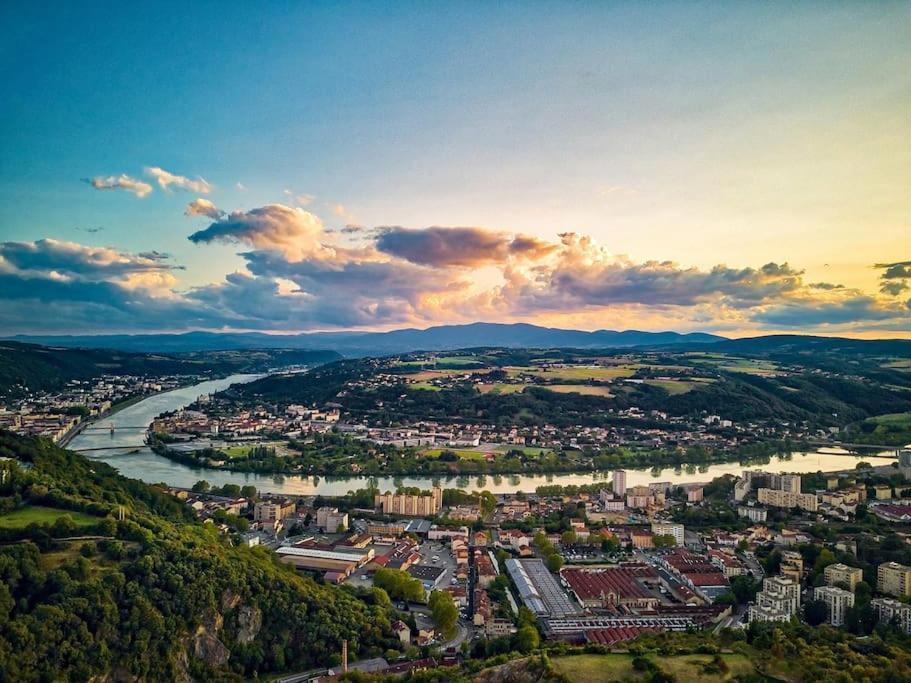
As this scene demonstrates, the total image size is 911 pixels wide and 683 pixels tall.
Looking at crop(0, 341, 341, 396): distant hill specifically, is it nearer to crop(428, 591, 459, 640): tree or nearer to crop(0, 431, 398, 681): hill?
crop(0, 431, 398, 681): hill

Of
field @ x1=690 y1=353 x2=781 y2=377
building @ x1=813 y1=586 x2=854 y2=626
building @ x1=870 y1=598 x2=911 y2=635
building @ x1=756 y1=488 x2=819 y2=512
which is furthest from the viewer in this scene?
field @ x1=690 y1=353 x2=781 y2=377

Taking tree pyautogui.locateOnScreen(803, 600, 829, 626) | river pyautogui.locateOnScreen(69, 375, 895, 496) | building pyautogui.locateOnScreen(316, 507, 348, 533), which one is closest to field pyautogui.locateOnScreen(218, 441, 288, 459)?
river pyautogui.locateOnScreen(69, 375, 895, 496)

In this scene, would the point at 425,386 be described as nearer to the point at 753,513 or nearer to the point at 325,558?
the point at 753,513

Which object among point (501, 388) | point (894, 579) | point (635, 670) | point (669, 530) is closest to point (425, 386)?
point (501, 388)

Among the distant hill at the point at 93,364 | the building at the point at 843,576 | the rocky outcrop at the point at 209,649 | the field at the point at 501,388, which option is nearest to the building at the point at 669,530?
the building at the point at 843,576

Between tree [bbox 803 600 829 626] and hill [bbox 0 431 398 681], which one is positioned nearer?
hill [bbox 0 431 398 681]

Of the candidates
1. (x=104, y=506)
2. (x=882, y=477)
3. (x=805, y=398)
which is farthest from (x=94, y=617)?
(x=805, y=398)

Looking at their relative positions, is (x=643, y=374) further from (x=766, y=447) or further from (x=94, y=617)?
(x=94, y=617)
